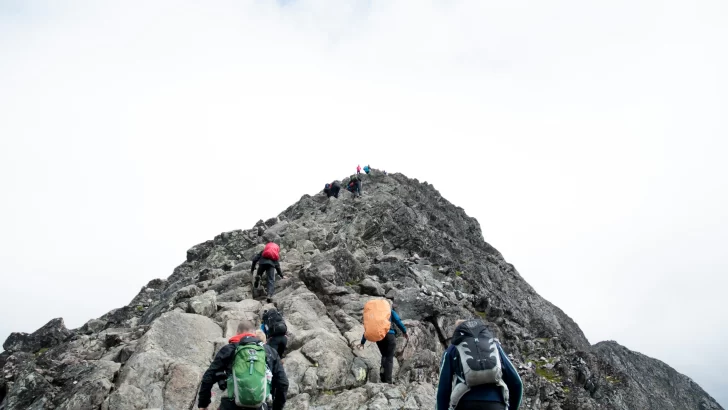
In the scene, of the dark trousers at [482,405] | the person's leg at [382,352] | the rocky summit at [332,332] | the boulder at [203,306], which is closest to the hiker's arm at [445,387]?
the dark trousers at [482,405]

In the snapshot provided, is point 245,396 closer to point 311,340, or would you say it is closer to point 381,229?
point 311,340

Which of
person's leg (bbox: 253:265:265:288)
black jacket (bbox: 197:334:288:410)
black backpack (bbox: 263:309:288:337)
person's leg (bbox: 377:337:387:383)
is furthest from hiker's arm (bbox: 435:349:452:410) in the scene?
person's leg (bbox: 253:265:265:288)

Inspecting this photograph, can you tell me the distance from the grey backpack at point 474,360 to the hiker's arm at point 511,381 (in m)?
0.18

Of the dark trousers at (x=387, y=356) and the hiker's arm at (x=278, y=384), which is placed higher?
the dark trousers at (x=387, y=356)

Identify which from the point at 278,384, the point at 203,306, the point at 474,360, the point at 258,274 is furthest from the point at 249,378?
the point at 258,274

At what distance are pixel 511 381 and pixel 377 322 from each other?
6.44 m

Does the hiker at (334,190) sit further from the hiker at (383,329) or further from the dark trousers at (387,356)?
the dark trousers at (387,356)

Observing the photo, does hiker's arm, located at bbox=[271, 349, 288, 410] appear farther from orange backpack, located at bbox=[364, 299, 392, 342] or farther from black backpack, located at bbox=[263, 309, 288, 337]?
orange backpack, located at bbox=[364, 299, 392, 342]

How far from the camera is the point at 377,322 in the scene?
13852 millimetres

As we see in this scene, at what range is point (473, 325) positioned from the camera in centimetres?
780

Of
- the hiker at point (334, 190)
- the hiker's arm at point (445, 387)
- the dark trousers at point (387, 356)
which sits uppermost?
the hiker at point (334, 190)

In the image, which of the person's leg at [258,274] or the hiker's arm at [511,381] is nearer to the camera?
the hiker's arm at [511,381]

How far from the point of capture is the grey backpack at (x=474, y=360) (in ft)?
24.0

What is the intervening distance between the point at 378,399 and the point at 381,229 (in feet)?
68.7
